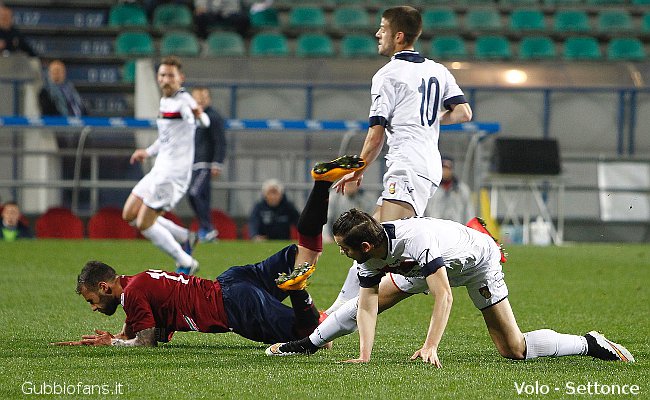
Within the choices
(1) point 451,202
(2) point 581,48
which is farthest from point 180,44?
(2) point 581,48

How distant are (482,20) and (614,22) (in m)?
2.62

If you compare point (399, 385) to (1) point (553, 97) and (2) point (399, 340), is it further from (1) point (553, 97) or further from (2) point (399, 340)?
(1) point (553, 97)

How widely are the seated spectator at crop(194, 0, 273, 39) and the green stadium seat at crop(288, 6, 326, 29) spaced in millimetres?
923

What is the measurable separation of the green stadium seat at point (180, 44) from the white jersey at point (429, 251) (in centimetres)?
1555

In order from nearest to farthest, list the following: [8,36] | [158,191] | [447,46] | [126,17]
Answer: [158,191] → [8,36] → [447,46] → [126,17]

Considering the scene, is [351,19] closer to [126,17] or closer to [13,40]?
[126,17]

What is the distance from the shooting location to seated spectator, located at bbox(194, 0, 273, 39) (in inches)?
859

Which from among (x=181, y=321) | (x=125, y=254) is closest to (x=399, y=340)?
(x=181, y=321)

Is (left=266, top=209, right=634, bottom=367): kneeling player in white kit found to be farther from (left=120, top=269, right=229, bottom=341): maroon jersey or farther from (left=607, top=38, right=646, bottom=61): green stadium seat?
(left=607, top=38, right=646, bottom=61): green stadium seat

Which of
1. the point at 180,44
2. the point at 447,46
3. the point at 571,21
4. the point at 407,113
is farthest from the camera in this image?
the point at 571,21

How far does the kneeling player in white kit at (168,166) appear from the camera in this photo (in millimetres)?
10805

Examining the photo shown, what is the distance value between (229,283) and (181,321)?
0.36 metres

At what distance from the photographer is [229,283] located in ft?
21.6

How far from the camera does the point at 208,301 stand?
21.2ft
